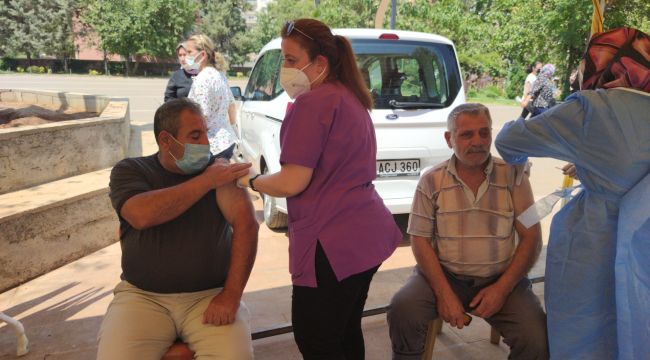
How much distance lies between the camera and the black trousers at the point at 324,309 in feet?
6.10

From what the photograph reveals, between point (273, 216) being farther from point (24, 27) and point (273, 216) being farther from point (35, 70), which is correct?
point (24, 27)

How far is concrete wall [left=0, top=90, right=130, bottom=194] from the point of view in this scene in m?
4.22

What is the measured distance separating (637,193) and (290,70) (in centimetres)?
128

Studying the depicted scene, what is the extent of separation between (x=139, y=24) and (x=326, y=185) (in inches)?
1485

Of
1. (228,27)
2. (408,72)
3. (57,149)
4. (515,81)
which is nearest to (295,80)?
(408,72)

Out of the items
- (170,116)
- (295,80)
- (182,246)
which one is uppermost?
(295,80)

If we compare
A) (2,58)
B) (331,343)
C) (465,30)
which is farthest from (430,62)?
(2,58)

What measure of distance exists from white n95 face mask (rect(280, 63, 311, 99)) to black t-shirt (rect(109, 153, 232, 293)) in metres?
0.58

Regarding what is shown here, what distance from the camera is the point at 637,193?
1.71 m

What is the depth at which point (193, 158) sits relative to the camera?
2.15m

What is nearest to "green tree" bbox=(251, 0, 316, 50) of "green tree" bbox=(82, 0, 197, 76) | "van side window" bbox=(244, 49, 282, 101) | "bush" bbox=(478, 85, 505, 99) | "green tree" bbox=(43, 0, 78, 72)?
"green tree" bbox=(82, 0, 197, 76)

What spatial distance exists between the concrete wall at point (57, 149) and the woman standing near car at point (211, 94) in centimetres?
126

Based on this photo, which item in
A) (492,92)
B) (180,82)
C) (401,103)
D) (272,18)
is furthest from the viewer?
(272,18)

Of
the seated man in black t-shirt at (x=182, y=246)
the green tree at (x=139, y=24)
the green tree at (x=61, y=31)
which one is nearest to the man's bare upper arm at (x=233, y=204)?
the seated man in black t-shirt at (x=182, y=246)
